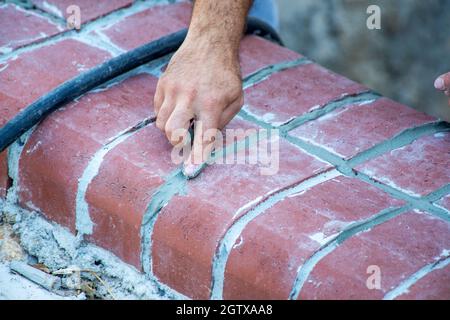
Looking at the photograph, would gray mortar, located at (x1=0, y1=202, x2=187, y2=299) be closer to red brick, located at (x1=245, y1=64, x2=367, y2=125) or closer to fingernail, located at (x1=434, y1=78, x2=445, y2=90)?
red brick, located at (x1=245, y1=64, x2=367, y2=125)

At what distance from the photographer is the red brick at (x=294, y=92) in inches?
52.2

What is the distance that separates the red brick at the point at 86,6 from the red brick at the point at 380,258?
2.39ft

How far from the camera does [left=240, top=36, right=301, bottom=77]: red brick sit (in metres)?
1.46

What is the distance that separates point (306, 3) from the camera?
301cm

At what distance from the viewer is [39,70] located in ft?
4.50

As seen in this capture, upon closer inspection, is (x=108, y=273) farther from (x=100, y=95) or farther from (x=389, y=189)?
(x=389, y=189)

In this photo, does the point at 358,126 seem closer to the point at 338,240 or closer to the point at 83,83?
the point at 338,240

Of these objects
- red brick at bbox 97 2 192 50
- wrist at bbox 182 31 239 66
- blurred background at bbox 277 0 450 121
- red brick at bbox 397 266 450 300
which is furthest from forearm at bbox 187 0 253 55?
blurred background at bbox 277 0 450 121

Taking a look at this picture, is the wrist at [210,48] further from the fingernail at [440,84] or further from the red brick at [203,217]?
the fingernail at [440,84]

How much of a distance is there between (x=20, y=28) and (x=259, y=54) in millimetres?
446

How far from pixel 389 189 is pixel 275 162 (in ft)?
0.57

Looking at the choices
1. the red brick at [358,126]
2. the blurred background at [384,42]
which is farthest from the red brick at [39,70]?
the blurred background at [384,42]

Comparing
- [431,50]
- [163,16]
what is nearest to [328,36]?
[431,50]

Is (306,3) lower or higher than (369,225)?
lower
